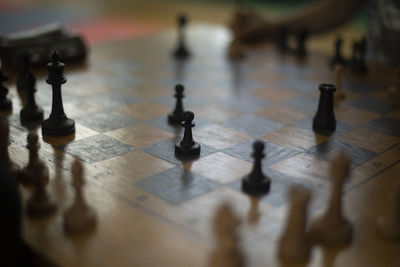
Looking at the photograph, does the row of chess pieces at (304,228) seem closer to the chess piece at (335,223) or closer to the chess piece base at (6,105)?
the chess piece at (335,223)

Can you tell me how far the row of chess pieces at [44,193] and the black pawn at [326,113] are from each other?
1339 mm

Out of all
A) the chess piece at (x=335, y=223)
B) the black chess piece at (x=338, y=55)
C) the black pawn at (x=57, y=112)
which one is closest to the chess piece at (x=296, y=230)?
the chess piece at (x=335, y=223)

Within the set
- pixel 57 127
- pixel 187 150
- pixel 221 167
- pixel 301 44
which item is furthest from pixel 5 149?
pixel 301 44

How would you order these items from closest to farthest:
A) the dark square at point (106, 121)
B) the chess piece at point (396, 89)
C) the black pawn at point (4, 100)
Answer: the dark square at point (106, 121) < the black pawn at point (4, 100) < the chess piece at point (396, 89)

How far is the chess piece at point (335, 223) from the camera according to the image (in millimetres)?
1678

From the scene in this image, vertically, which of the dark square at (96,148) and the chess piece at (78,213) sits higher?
the chess piece at (78,213)

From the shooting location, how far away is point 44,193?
1812mm

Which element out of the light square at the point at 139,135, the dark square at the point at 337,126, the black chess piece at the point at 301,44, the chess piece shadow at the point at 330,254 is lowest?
the chess piece shadow at the point at 330,254

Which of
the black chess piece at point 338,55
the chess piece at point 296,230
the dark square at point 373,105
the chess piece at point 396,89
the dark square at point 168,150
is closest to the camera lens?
the chess piece at point 296,230

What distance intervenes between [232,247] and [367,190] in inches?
31.6

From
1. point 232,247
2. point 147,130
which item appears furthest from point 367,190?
point 147,130

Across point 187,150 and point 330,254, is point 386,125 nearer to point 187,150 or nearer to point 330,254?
point 187,150

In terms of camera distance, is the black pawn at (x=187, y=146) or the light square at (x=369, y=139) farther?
the light square at (x=369, y=139)

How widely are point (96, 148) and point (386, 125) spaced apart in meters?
1.50
